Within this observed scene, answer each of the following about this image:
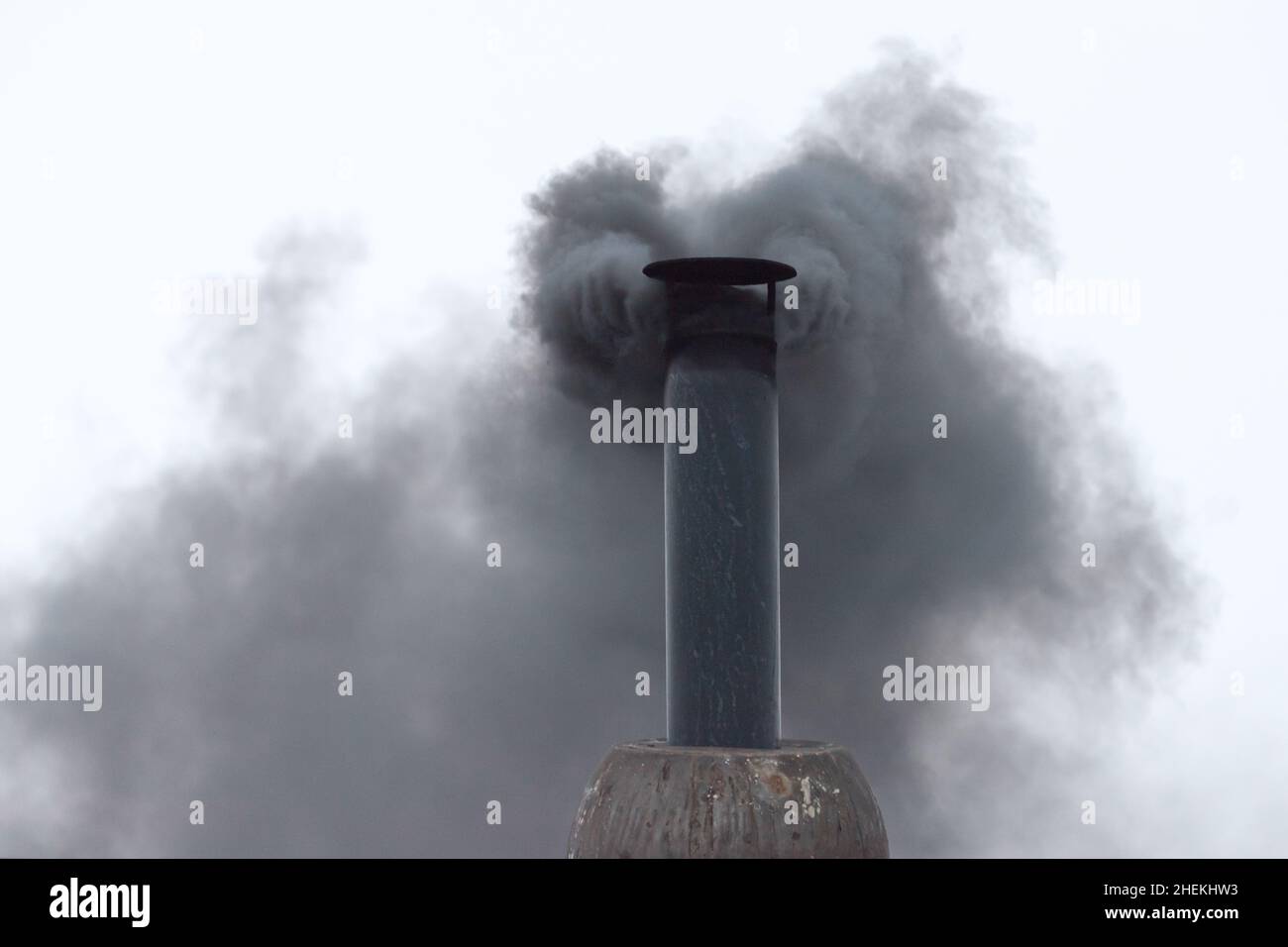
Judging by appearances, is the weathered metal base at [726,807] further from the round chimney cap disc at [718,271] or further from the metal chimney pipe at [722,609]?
the round chimney cap disc at [718,271]

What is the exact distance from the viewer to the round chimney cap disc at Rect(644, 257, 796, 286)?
8.48 m

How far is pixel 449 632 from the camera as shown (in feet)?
46.3

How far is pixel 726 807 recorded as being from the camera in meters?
8.02

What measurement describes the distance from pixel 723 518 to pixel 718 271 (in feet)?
5.00

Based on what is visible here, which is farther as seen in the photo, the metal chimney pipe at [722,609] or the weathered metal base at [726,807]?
the metal chimney pipe at [722,609]

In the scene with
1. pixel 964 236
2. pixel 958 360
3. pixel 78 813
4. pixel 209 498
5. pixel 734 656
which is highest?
pixel 964 236

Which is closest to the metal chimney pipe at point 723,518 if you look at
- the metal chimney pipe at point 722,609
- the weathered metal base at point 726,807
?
the metal chimney pipe at point 722,609

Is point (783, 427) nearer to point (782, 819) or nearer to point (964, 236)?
point (964, 236)

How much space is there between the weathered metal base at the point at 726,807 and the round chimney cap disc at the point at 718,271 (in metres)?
2.88

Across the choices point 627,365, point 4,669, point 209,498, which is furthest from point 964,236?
point 4,669

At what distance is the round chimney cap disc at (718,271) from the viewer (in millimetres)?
8477

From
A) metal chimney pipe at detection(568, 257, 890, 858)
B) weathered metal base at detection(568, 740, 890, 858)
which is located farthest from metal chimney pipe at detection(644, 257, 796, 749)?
weathered metal base at detection(568, 740, 890, 858)
